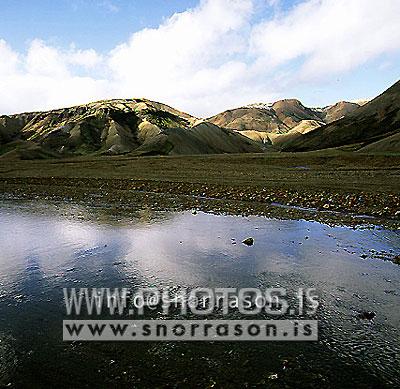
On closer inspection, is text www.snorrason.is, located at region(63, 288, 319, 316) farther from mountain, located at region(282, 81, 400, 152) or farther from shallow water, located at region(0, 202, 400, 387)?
mountain, located at region(282, 81, 400, 152)

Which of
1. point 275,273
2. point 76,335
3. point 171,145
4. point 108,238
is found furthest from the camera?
point 171,145

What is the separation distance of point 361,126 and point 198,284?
576 ft

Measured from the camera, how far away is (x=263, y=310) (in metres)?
8.02

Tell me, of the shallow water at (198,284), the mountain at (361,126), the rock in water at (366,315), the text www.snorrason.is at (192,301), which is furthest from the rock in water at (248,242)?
the mountain at (361,126)

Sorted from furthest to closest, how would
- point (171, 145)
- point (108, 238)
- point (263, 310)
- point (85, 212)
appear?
point (171, 145) → point (85, 212) → point (108, 238) → point (263, 310)

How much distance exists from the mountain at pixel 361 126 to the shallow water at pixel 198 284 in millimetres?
147923

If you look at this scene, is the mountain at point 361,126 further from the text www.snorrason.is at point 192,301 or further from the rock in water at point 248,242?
the text www.snorrason.is at point 192,301

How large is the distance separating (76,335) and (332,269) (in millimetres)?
7182

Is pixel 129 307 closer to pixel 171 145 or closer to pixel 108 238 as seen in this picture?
pixel 108 238

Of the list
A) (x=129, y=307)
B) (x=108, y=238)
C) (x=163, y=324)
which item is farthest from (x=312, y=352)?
(x=108, y=238)

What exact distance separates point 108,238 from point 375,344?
10694 mm

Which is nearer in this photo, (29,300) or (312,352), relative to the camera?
(312,352)

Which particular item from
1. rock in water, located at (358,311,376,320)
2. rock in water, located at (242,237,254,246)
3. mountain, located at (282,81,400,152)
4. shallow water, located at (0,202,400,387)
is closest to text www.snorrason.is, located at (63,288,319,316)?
shallow water, located at (0,202,400,387)

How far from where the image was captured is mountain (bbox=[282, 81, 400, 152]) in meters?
156
